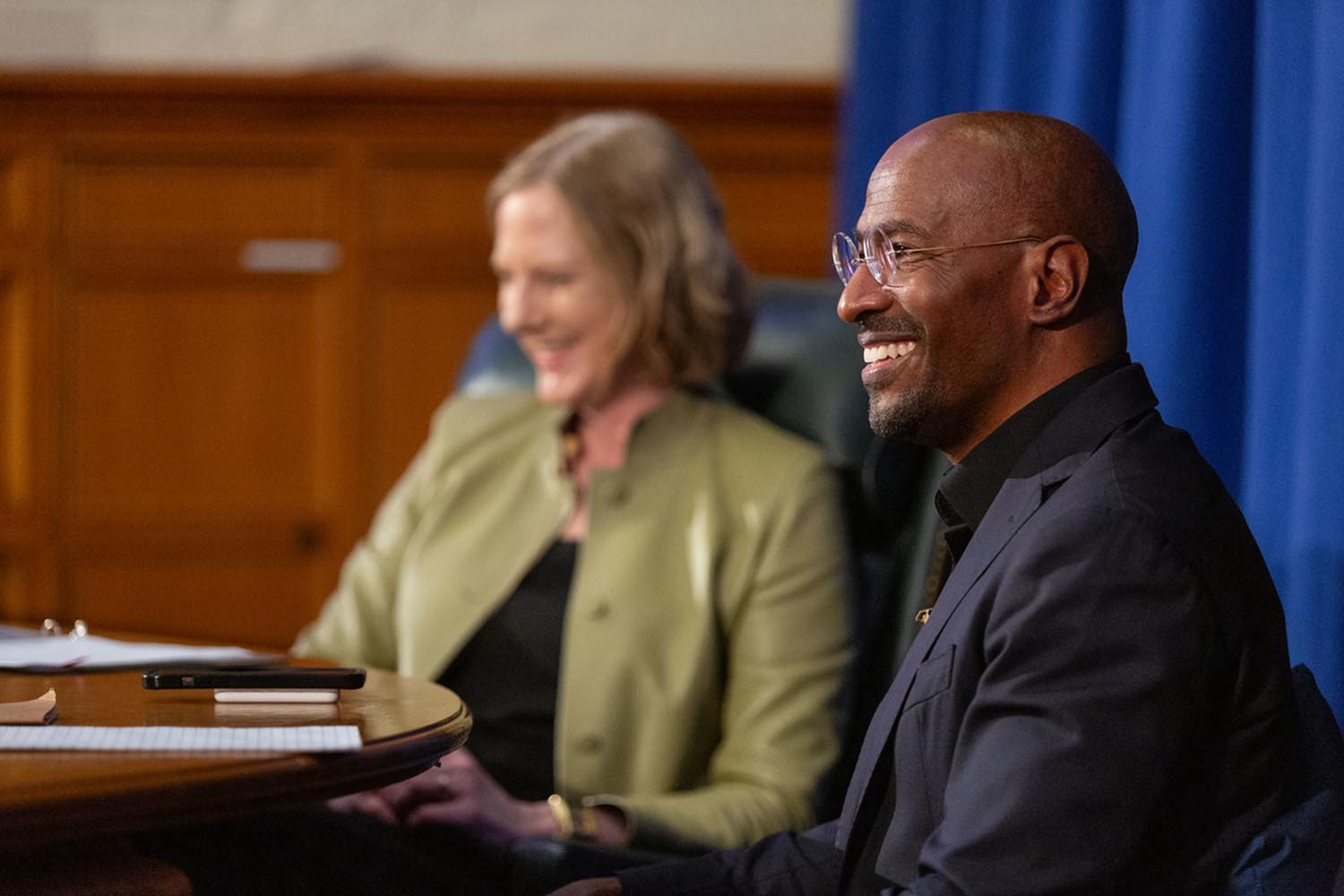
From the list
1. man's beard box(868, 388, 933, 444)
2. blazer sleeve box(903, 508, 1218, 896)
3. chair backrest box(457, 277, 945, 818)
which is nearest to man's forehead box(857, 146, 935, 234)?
man's beard box(868, 388, 933, 444)

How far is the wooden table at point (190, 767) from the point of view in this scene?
941 millimetres

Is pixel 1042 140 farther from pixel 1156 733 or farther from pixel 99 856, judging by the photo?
pixel 99 856

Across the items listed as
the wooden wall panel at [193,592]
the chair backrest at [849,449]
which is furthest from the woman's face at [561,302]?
the wooden wall panel at [193,592]

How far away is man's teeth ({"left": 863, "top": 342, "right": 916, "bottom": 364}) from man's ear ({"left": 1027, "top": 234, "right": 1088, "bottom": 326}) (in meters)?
0.10

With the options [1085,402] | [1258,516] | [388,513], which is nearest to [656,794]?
[388,513]

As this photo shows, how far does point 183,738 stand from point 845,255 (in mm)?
602

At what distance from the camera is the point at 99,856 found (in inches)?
43.8

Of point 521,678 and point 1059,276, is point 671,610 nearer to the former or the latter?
point 521,678

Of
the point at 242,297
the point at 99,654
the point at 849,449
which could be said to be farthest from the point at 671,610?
the point at 242,297

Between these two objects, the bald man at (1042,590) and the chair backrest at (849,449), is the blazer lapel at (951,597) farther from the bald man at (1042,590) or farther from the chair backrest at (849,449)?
the chair backrest at (849,449)

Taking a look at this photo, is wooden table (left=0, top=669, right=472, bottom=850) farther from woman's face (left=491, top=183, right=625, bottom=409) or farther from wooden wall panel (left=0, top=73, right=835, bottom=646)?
wooden wall panel (left=0, top=73, right=835, bottom=646)

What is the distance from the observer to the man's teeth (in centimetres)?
113

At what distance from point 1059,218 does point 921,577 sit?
2.81ft

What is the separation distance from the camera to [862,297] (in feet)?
3.76
